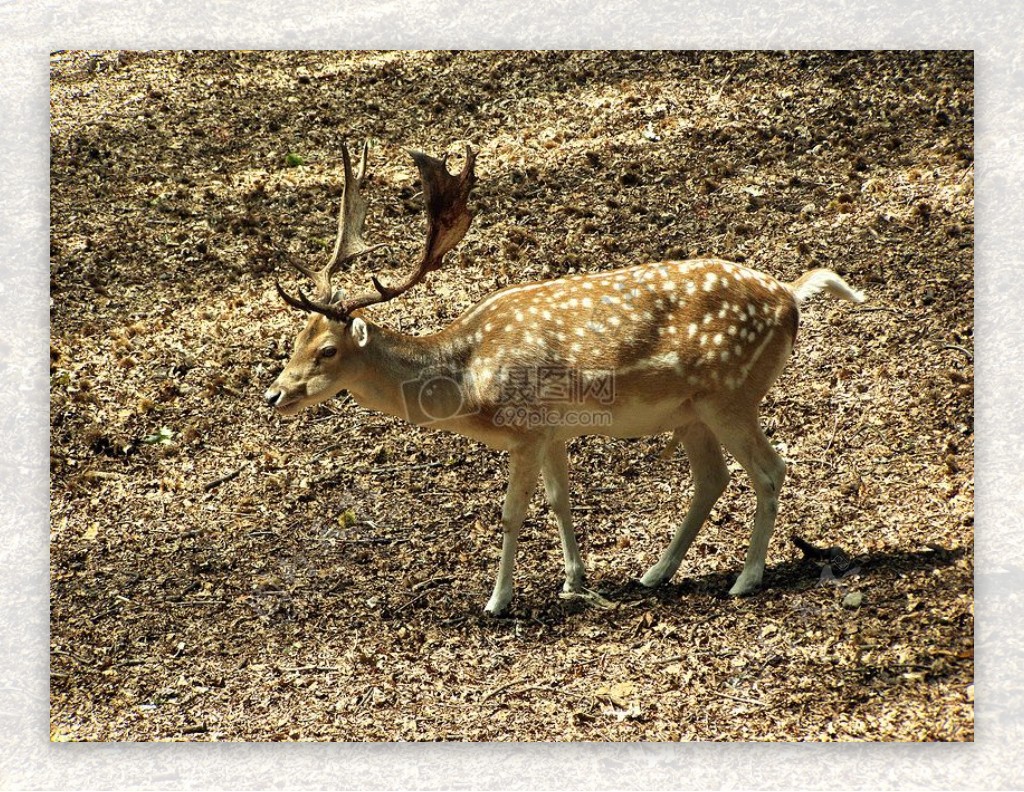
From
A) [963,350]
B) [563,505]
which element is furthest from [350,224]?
[963,350]

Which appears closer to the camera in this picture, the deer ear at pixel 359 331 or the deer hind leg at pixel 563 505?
the deer ear at pixel 359 331

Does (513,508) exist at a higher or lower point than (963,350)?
lower

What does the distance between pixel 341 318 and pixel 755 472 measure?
135 centimetres

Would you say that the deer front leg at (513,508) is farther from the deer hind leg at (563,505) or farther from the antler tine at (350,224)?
the antler tine at (350,224)

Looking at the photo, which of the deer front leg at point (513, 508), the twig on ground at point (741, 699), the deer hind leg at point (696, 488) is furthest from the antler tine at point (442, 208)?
the twig on ground at point (741, 699)

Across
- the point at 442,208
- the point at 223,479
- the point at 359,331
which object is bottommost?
the point at 223,479

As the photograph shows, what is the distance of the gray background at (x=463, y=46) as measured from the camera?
4.17m

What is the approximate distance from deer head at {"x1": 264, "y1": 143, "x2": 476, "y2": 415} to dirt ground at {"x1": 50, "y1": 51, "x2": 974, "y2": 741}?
796 mm

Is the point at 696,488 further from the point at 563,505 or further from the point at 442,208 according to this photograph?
the point at 442,208

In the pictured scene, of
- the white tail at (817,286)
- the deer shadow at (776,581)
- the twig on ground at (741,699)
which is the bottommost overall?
the twig on ground at (741,699)

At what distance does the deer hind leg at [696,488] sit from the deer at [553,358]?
16cm

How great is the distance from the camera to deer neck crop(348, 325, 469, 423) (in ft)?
14.0

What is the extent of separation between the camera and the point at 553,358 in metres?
4.28

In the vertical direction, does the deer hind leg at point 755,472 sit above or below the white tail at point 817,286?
below
